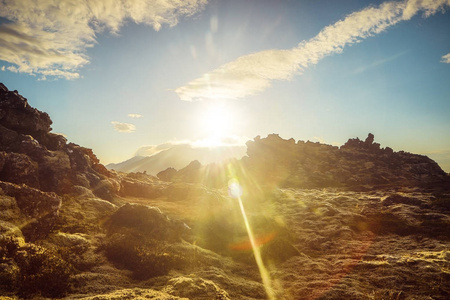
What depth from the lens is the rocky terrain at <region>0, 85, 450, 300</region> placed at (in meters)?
14.4

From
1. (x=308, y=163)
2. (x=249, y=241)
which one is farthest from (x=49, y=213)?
(x=308, y=163)

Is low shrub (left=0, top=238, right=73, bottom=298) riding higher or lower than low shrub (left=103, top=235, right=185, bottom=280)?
higher

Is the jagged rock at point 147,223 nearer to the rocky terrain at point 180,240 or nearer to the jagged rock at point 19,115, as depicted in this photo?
the rocky terrain at point 180,240

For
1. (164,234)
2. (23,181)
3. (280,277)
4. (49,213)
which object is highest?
(23,181)

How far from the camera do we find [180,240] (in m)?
24.1

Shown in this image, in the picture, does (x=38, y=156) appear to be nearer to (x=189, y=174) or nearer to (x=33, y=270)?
(x=33, y=270)

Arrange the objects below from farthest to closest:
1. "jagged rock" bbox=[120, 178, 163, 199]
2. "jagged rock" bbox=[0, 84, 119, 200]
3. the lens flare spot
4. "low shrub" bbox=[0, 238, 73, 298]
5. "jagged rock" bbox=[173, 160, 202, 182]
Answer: "jagged rock" bbox=[173, 160, 202, 182]
the lens flare spot
"jagged rock" bbox=[120, 178, 163, 199]
"jagged rock" bbox=[0, 84, 119, 200]
"low shrub" bbox=[0, 238, 73, 298]

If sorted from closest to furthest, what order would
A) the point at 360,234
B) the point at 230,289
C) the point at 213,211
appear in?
the point at 230,289, the point at 360,234, the point at 213,211

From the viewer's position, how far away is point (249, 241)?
26625mm

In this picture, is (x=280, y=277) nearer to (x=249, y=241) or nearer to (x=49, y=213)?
(x=249, y=241)

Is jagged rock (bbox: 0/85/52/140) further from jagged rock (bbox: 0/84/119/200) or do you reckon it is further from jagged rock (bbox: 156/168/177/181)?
jagged rock (bbox: 156/168/177/181)

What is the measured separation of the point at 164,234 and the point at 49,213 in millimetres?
10696

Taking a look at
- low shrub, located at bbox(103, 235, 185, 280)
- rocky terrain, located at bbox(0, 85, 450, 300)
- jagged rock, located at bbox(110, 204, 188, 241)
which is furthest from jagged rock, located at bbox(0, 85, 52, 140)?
low shrub, located at bbox(103, 235, 185, 280)

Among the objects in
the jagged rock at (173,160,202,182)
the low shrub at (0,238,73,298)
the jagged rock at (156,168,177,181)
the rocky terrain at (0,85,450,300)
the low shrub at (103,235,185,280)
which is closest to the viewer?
the low shrub at (0,238,73,298)
